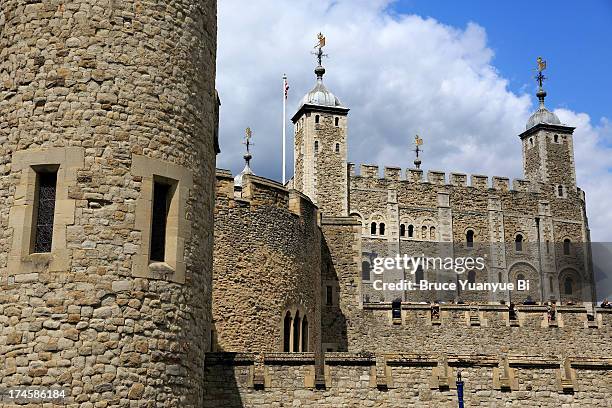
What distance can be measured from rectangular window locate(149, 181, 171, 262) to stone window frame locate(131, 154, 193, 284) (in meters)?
0.05

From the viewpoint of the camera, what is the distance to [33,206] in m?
8.91

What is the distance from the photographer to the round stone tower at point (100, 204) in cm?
849

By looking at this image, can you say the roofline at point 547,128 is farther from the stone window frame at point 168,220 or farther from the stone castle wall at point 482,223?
the stone window frame at point 168,220

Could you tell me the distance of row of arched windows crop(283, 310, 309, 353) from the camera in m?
17.8

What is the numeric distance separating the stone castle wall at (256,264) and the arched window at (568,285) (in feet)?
137

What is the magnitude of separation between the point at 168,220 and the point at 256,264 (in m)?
7.98

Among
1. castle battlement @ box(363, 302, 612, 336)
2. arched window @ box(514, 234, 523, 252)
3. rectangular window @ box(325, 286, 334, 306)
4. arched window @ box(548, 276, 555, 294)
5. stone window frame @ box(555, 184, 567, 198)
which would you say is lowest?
castle battlement @ box(363, 302, 612, 336)

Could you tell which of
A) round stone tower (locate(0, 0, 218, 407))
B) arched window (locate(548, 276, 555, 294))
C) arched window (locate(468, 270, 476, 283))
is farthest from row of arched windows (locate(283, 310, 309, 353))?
arched window (locate(548, 276, 555, 294))

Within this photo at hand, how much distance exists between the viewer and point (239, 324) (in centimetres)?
1691

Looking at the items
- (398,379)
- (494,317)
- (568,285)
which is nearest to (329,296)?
(494,317)

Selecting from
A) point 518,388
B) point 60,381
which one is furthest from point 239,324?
point 60,381

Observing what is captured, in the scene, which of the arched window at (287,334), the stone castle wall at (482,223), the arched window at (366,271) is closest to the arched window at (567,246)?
the stone castle wall at (482,223)

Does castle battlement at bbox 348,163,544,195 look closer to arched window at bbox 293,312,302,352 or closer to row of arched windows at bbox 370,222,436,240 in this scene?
row of arched windows at bbox 370,222,436,240

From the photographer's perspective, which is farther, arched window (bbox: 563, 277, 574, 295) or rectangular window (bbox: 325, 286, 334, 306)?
arched window (bbox: 563, 277, 574, 295)
